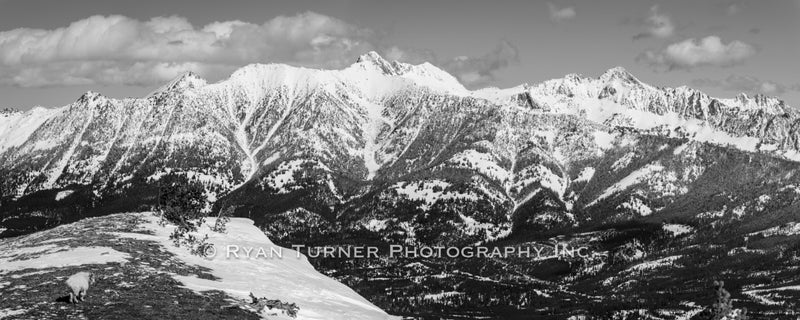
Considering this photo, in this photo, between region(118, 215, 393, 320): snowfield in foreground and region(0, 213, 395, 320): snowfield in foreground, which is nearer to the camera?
region(0, 213, 395, 320): snowfield in foreground

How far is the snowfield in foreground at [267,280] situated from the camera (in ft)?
147

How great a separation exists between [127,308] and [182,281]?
26.0 ft

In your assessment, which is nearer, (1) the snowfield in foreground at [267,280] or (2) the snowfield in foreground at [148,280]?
(2) the snowfield in foreground at [148,280]

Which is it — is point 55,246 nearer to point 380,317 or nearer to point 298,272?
point 298,272

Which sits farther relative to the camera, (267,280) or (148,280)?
(267,280)

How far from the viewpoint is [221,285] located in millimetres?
45500

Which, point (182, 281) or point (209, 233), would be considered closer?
point (182, 281)

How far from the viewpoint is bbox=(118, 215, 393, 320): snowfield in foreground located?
147 ft

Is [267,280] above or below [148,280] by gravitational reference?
above

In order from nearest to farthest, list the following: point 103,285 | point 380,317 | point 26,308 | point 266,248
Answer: point 26,308, point 103,285, point 380,317, point 266,248

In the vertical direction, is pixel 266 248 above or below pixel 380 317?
above

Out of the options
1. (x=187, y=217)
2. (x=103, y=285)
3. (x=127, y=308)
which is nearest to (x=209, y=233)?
(x=187, y=217)

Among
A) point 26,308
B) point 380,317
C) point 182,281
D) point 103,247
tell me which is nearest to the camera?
point 26,308

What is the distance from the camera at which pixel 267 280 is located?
49906mm
